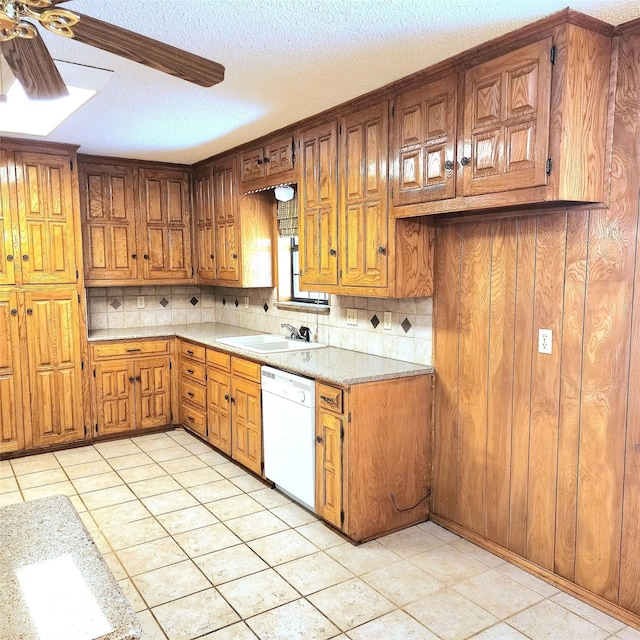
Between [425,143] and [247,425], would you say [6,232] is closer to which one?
[247,425]

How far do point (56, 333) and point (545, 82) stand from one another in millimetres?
3768

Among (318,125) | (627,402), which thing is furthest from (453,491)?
(318,125)

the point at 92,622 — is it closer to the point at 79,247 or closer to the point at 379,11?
the point at 379,11

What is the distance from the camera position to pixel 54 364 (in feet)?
14.0

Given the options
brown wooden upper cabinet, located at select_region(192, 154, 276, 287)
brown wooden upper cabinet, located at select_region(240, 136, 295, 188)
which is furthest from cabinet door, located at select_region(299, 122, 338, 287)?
brown wooden upper cabinet, located at select_region(192, 154, 276, 287)

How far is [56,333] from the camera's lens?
427 cm

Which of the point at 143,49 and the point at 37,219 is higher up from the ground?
the point at 143,49

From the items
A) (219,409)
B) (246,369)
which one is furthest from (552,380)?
(219,409)

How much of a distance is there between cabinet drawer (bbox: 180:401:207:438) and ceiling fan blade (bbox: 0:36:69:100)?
10.5ft

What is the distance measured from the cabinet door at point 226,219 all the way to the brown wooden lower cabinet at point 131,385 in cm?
85

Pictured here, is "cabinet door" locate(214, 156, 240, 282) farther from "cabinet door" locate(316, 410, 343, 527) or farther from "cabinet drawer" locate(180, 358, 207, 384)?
"cabinet door" locate(316, 410, 343, 527)

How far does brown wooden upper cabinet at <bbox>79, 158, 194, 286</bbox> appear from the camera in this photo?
4590 millimetres

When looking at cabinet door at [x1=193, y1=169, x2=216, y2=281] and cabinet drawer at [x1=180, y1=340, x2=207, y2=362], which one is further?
cabinet door at [x1=193, y1=169, x2=216, y2=281]

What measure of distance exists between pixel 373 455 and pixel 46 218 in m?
3.08
